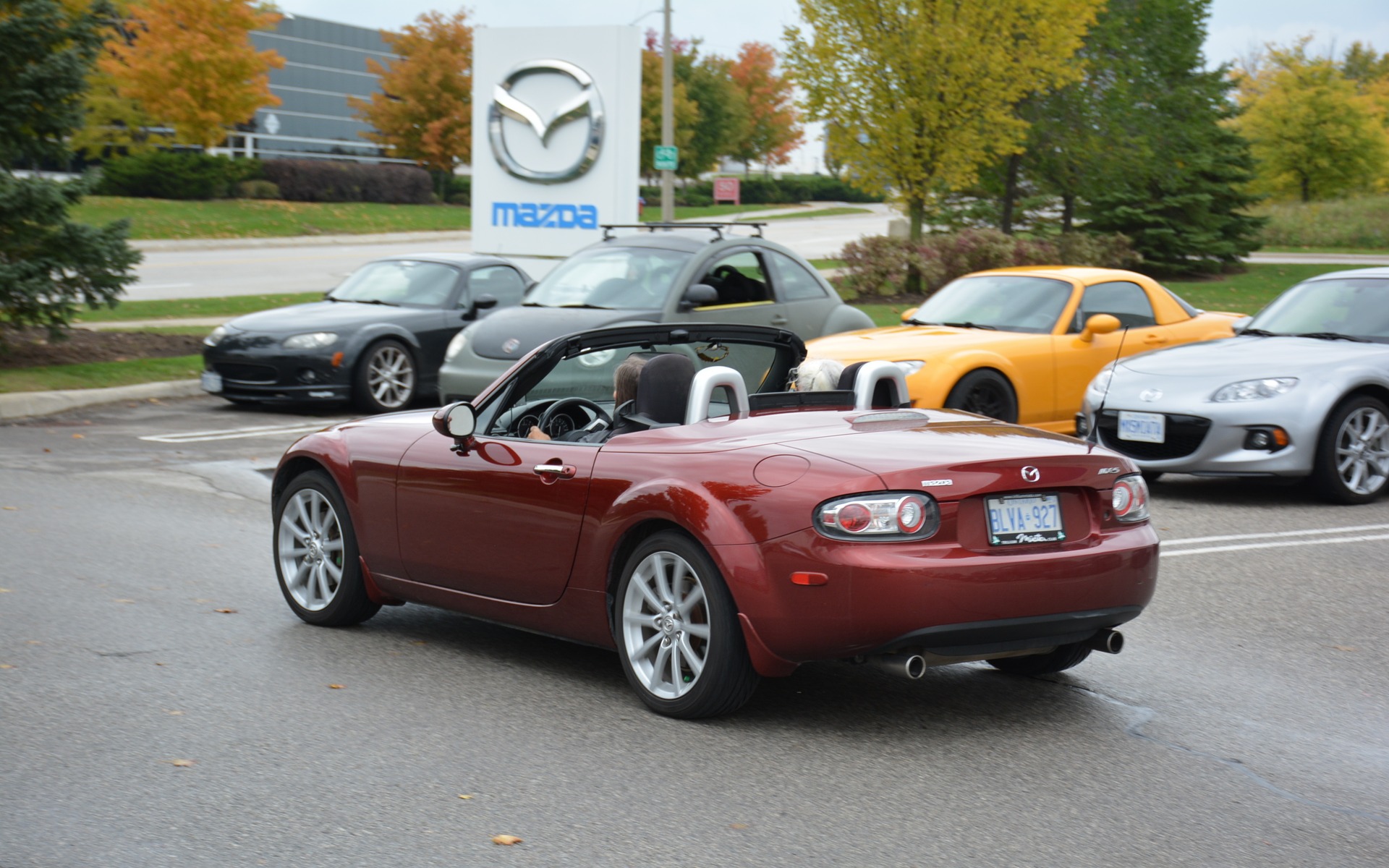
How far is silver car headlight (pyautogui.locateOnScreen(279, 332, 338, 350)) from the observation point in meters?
14.1

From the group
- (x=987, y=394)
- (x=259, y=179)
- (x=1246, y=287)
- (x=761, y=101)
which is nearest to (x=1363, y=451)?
(x=987, y=394)

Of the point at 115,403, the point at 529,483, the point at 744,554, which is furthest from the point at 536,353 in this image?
the point at 115,403

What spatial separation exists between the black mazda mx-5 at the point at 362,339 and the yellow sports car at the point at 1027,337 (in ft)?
15.1

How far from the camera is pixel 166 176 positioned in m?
45.1

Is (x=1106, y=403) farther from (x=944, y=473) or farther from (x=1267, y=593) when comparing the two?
(x=944, y=473)

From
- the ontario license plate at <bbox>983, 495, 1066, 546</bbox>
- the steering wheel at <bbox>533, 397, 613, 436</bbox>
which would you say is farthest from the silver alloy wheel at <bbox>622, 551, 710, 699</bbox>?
the steering wheel at <bbox>533, 397, 613, 436</bbox>

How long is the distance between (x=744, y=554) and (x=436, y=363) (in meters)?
10.7

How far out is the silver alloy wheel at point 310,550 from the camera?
6.56m

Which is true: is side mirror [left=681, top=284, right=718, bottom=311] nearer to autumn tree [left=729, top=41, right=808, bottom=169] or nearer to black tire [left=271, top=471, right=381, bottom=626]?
black tire [left=271, top=471, right=381, bottom=626]

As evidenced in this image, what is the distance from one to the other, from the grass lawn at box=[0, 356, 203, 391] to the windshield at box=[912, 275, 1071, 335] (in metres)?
8.40

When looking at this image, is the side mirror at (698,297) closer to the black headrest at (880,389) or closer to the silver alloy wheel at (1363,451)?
the silver alloy wheel at (1363,451)

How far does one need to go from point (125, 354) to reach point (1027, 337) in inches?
424

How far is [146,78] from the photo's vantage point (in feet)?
147

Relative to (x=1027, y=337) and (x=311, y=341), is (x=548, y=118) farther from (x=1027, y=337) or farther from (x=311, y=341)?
(x=1027, y=337)
